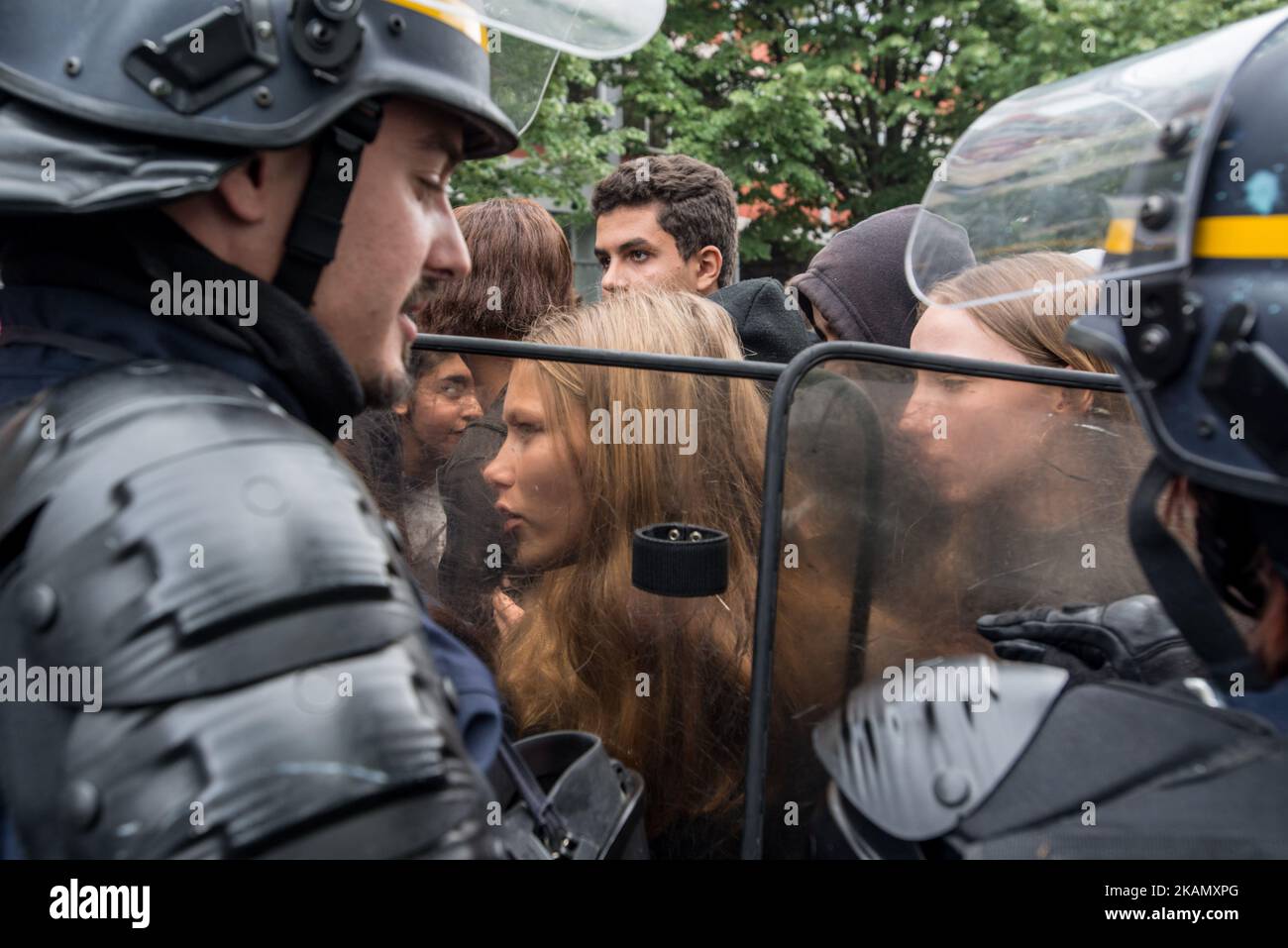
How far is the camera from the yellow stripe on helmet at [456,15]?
1.46 m

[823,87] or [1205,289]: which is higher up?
A: [823,87]

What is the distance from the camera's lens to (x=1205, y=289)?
1281 millimetres

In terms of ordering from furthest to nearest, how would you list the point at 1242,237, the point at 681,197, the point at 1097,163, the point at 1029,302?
the point at 681,197 → the point at 1029,302 → the point at 1097,163 → the point at 1242,237

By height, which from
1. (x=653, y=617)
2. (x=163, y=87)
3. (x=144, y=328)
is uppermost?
(x=163, y=87)

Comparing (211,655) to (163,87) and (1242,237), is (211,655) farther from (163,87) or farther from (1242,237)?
(1242,237)

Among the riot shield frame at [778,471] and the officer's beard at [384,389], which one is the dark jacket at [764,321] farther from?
the officer's beard at [384,389]

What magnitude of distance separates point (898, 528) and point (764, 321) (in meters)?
1.74

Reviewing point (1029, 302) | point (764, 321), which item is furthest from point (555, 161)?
point (1029, 302)

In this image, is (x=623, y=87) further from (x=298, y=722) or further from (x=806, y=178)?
(x=298, y=722)

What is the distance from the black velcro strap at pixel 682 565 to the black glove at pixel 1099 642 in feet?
1.41

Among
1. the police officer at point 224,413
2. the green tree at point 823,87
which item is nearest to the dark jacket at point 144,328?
the police officer at point 224,413
